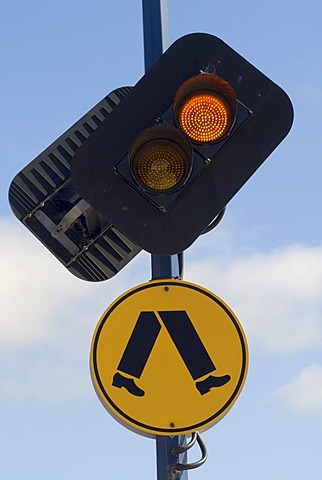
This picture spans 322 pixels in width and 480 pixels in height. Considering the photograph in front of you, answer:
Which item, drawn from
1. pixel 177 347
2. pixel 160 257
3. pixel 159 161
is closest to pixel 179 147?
pixel 159 161

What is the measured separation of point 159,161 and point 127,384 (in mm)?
652

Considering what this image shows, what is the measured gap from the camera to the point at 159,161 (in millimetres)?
2715

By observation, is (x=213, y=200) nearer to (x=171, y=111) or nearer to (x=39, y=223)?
(x=171, y=111)

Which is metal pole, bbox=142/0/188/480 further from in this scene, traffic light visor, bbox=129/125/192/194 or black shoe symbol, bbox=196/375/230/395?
traffic light visor, bbox=129/125/192/194

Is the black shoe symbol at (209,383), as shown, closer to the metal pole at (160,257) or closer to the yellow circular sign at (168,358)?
the yellow circular sign at (168,358)

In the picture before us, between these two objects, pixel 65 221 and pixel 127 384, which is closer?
pixel 127 384

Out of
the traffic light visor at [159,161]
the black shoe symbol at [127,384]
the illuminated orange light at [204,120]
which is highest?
the illuminated orange light at [204,120]

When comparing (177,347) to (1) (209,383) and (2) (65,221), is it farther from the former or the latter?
(2) (65,221)

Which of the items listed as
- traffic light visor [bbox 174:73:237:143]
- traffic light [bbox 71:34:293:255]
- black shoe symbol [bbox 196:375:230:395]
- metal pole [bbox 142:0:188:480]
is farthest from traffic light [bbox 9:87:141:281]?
black shoe symbol [bbox 196:375:230:395]

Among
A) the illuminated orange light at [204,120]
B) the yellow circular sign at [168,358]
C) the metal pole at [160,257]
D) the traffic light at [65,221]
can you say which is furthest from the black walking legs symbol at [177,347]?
the illuminated orange light at [204,120]

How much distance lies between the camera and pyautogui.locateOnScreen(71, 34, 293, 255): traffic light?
2.71 metres

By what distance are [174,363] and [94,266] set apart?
545mm

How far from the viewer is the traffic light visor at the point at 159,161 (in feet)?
8.80

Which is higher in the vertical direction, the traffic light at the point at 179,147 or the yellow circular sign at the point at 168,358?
the traffic light at the point at 179,147
